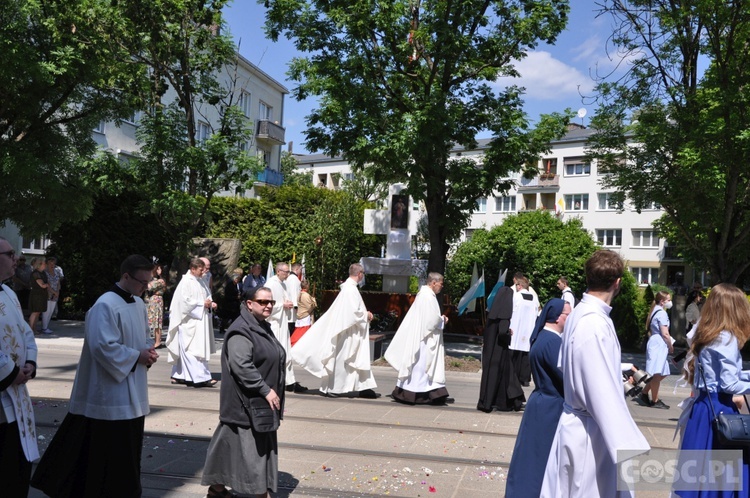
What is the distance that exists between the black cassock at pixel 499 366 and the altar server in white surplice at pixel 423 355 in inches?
26.6

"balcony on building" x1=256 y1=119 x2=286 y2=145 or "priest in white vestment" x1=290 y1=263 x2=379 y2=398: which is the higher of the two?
Result: "balcony on building" x1=256 y1=119 x2=286 y2=145

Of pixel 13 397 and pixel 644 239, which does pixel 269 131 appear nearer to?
pixel 644 239

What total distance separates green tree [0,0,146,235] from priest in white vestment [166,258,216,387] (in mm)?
6949

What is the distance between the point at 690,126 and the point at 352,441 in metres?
11.0

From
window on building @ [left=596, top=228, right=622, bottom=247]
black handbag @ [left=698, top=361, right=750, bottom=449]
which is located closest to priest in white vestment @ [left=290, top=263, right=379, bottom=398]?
black handbag @ [left=698, top=361, right=750, bottom=449]

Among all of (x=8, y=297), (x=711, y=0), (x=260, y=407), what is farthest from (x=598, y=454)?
(x=711, y=0)

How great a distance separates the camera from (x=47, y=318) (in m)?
18.2

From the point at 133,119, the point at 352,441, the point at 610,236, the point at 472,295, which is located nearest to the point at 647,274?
the point at 610,236

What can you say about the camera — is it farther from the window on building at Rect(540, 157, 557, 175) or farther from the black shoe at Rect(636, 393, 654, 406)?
the window on building at Rect(540, 157, 557, 175)

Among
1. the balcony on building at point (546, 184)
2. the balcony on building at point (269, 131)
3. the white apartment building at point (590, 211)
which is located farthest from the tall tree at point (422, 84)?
the balcony on building at point (546, 184)

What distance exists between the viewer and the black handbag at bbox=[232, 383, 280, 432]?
5.41 meters

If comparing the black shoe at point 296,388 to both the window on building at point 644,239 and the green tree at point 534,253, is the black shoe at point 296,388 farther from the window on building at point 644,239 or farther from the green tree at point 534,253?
the window on building at point 644,239

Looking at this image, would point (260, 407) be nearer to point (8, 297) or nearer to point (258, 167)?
point (8, 297)

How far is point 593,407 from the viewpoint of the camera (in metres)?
3.54
